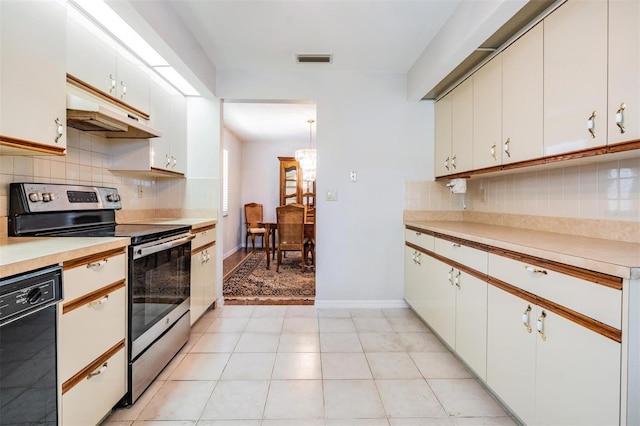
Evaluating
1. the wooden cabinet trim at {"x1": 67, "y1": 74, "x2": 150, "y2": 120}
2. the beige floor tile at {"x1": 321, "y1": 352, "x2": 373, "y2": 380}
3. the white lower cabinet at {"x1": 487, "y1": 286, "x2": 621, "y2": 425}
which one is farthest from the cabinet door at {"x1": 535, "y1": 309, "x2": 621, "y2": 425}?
the wooden cabinet trim at {"x1": 67, "y1": 74, "x2": 150, "y2": 120}

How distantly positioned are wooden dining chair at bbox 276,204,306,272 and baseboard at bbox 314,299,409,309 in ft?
5.03

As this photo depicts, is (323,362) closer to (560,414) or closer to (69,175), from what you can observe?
(560,414)

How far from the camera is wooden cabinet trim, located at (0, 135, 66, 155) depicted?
4.18 feet

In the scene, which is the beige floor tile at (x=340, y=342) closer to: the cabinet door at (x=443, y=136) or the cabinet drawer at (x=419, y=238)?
the cabinet drawer at (x=419, y=238)

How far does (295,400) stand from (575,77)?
2072 mm

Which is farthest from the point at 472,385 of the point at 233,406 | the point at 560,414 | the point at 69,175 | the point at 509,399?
the point at 69,175

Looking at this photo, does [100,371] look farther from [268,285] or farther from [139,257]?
[268,285]

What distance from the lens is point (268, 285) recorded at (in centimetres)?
385

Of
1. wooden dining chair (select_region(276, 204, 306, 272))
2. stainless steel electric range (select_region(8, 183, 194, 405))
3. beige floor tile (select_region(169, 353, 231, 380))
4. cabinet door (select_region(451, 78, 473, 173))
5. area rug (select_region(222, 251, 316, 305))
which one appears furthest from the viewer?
wooden dining chair (select_region(276, 204, 306, 272))

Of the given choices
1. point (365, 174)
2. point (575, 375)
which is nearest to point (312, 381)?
point (575, 375)

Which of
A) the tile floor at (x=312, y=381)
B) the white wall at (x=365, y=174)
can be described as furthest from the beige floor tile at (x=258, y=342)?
the white wall at (x=365, y=174)

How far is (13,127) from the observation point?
4.22 feet

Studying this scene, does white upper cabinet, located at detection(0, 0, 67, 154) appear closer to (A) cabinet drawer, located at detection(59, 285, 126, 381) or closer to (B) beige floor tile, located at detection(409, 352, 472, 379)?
(A) cabinet drawer, located at detection(59, 285, 126, 381)

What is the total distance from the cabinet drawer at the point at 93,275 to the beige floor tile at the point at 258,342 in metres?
1.07
